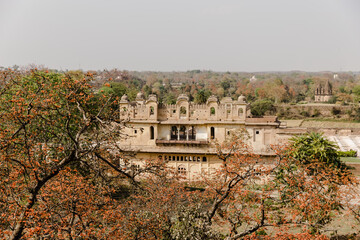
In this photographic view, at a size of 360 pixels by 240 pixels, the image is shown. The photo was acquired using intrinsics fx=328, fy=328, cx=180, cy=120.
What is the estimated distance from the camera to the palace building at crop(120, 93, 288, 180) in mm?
29844

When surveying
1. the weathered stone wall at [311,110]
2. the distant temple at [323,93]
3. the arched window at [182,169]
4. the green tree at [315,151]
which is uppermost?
the distant temple at [323,93]

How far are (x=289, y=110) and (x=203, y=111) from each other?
142 feet

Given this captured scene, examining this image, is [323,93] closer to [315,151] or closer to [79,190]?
[315,151]

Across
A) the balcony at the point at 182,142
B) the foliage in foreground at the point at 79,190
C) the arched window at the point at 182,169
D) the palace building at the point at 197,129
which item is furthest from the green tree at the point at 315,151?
the arched window at the point at 182,169

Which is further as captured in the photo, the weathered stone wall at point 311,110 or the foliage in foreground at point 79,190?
the weathered stone wall at point 311,110

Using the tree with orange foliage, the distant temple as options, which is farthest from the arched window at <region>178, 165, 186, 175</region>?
the distant temple

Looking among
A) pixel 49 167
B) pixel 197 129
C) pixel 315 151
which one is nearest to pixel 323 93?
pixel 197 129

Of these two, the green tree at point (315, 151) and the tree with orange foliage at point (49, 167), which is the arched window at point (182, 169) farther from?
the tree with orange foliage at point (49, 167)

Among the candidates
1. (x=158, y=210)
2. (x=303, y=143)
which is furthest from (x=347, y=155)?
(x=158, y=210)

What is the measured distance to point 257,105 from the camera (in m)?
64.0

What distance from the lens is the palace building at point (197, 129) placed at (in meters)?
29.8

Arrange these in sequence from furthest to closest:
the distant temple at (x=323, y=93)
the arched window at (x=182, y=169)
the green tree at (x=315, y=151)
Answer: the distant temple at (x=323, y=93) → the arched window at (x=182, y=169) → the green tree at (x=315, y=151)

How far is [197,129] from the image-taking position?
31.0m

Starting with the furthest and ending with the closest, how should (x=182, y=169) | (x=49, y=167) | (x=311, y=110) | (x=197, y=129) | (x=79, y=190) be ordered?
(x=311, y=110) → (x=197, y=129) → (x=182, y=169) → (x=79, y=190) → (x=49, y=167)
